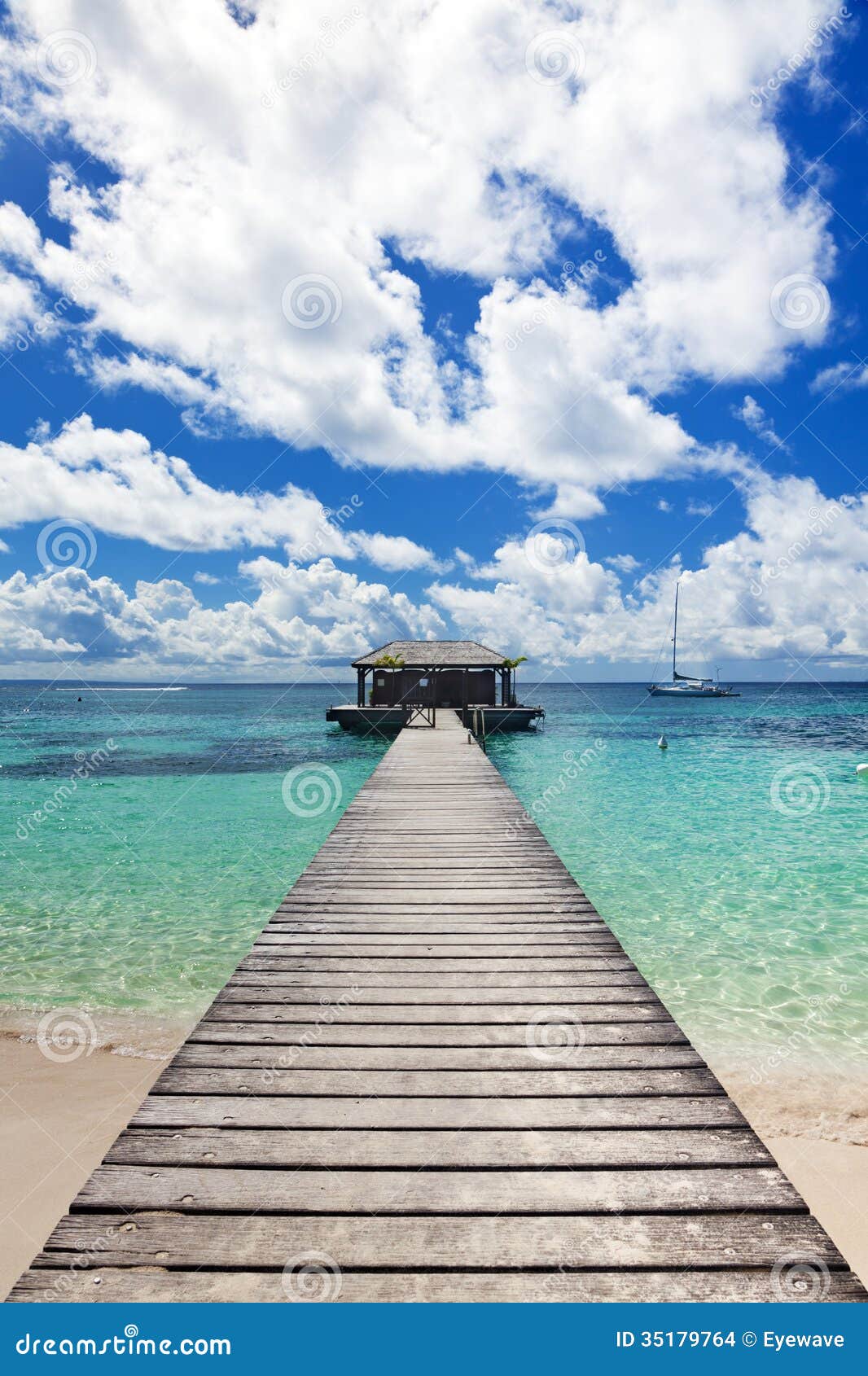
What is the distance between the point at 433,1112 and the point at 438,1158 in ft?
0.92

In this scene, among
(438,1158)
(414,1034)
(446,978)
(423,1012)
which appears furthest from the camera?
(446,978)

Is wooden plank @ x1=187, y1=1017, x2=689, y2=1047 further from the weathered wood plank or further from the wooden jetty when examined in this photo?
the weathered wood plank

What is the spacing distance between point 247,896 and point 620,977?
769 centimetres

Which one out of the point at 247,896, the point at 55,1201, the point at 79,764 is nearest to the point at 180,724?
the point at 79,764

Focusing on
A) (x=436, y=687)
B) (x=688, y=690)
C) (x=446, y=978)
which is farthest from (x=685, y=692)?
(x=446, y=978)

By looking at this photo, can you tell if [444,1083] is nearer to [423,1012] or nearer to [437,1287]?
[423,1012]

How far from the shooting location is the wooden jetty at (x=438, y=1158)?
2020 millimetres

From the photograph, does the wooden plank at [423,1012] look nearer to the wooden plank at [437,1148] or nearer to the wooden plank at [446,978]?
the wooden plank at [446,978]

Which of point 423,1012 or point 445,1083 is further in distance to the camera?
point 423,1012

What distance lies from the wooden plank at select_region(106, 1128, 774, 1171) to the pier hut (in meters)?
29.7

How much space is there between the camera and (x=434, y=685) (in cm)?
3309

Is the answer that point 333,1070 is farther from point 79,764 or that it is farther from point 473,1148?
point 79,764

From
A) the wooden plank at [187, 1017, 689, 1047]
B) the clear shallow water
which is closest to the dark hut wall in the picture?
the clear shallow water

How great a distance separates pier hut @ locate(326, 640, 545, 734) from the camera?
34.1m
